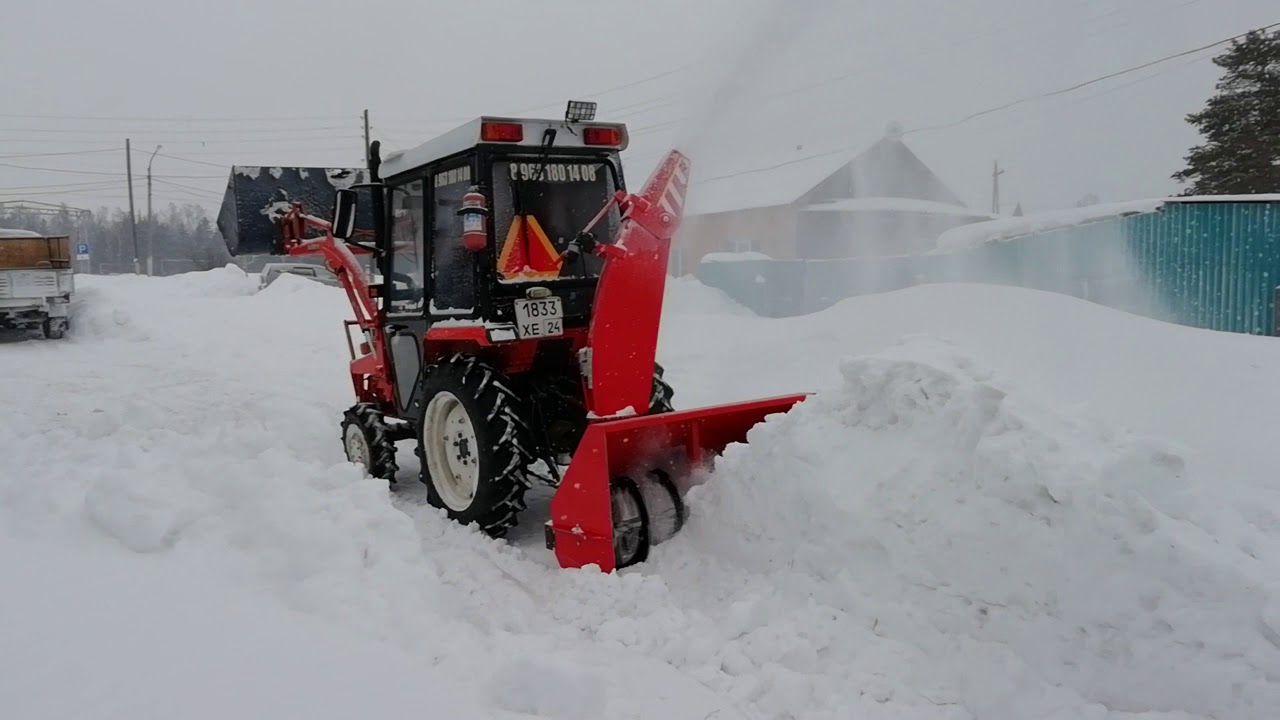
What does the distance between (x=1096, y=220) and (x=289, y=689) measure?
16.4 metres

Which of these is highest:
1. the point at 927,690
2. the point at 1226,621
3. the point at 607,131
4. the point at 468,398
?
the point at 607,131

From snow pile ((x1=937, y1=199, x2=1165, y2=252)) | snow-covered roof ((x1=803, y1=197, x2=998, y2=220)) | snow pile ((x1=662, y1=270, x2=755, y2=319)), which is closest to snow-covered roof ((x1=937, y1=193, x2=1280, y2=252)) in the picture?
snow pile ((x1=937, y1=199, x2=1165, y2=252))

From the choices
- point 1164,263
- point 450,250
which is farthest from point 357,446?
point 1164,263

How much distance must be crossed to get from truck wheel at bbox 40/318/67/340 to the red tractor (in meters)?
13.0

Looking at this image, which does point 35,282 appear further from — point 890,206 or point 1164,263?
point 890,206

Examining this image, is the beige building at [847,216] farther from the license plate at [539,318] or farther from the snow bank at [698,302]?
the license plate at [539,318]

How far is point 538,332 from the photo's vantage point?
4801 millimetres

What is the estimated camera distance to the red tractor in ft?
14.7

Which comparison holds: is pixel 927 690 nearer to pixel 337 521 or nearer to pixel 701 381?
pixel 337 521

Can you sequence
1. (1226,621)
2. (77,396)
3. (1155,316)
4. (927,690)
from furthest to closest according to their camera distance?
(1155,316) → (77,396) → (927,690) → (1226,621)

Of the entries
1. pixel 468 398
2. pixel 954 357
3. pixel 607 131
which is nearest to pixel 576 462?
pixel 468 398

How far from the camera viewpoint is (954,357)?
3975 millimetres

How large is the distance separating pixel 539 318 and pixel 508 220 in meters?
0.70

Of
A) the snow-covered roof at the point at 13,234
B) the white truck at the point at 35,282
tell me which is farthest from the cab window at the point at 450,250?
the snow-covered roof at the point at 13,234
